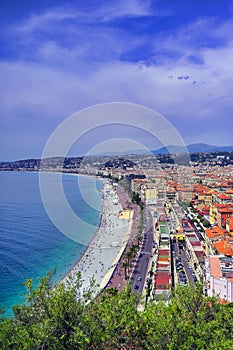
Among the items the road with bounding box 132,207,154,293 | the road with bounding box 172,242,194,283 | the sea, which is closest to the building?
the road with bounding box 172,242,194,283

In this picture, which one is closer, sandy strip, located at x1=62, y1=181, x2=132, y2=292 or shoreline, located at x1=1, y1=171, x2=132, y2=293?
shoreline, located at x1=1, y1=171, x2=132, y2=293

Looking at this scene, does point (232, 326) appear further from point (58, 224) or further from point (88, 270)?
point (58, 224)

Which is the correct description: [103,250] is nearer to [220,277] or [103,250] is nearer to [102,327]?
[220,277]

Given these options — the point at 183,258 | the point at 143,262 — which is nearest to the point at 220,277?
the point at 143,262

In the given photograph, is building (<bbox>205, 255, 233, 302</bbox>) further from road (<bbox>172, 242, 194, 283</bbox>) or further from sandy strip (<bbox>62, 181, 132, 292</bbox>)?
Answer: sandy strip (<bbox>62, 181, 132, 292</bbox>)

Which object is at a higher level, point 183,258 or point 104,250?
point 183,258

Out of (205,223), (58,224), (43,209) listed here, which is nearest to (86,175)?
(43,209)
